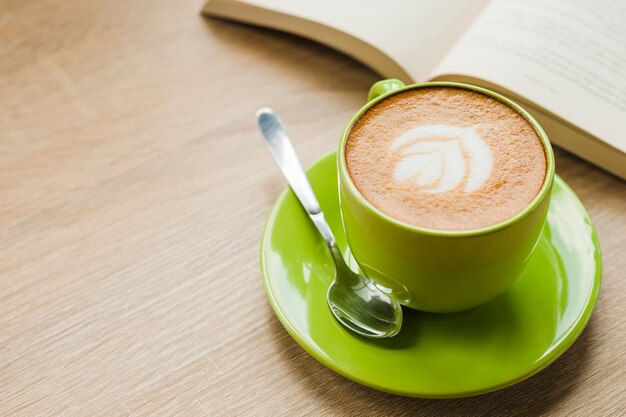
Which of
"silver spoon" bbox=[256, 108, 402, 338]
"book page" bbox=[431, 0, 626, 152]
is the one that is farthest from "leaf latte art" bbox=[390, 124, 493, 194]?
"book page" bbox=[431, 0, 626, 152]

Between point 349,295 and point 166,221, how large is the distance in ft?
0.79

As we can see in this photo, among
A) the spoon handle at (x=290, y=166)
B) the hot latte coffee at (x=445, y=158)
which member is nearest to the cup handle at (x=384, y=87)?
the hot latte coffee at (x=445, y=158)

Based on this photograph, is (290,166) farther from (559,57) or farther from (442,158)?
(559,57)

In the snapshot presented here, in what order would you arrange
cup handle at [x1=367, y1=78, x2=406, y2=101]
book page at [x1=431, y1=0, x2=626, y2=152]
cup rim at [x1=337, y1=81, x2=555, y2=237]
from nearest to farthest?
cup rim at [x1=337, y1=81, x2=555, y2=237] < cup handle at [x1=367, y1=78, x2=406, y2=101] < book page at [x1=431, y1=0, x2=626, y2=152]

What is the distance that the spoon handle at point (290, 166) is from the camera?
70cm

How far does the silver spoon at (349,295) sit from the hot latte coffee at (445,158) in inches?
4.4

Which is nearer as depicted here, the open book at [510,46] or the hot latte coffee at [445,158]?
the hot latte coffee at [445,158]

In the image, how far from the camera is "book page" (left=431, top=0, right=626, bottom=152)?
790 millimetres

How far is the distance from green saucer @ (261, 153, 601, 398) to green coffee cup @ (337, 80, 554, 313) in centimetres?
3

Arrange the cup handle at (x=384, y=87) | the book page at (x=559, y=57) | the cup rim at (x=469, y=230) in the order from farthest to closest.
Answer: the book page at (x=559, y=57) → the cup handle at (x=384, y=87) → the cup rim at (x=469, y=230)

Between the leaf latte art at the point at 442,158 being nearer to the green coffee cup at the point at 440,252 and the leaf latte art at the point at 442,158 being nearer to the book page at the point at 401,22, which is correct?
the green coffee cup at the point at 440,252

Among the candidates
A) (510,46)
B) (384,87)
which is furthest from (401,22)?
(384,87)

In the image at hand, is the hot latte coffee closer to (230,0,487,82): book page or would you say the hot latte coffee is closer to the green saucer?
the green saucer

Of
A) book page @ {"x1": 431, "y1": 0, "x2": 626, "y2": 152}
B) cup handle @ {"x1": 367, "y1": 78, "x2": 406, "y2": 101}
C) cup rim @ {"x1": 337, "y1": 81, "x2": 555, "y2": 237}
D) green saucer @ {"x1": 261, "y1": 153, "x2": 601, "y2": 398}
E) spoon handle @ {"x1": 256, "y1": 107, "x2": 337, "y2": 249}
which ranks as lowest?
green saucer @ {"x1": 261, "y1": 153, "x2": 601, "y2": 398}
